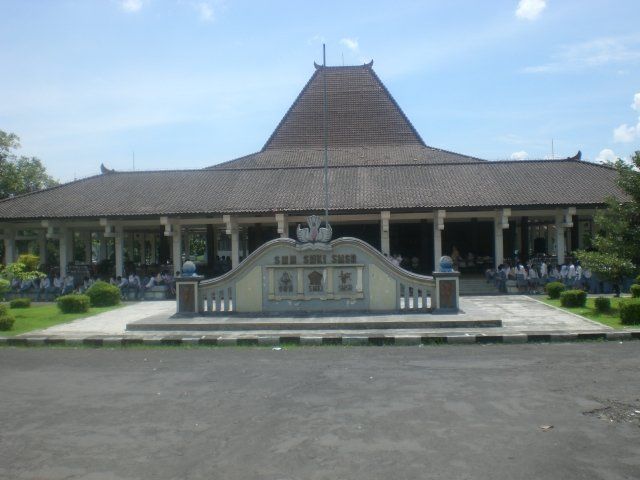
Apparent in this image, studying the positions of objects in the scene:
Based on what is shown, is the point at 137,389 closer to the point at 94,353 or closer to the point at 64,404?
the point at 64,404

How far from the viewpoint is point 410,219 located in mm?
20906

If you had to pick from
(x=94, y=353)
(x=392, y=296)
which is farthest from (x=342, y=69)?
(x=94, y=353)

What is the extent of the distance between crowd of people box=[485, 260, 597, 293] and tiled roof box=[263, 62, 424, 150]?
12411 millimetres

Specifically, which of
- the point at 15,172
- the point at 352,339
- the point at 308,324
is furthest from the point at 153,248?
the point at 352,339

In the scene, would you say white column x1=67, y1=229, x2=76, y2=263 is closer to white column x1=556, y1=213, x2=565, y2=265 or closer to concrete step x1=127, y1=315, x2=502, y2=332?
concrete step x1=127, y1=315, x2=502, y2=332

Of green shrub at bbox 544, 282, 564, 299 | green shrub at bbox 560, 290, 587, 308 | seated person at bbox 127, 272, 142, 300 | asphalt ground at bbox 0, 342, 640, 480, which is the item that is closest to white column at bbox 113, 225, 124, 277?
seated person at bbox 127, 272, 142, 300

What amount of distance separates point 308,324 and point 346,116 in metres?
20.4

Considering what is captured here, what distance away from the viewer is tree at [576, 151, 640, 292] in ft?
42.4

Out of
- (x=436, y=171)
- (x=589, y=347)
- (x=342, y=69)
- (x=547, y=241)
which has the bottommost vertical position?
(x=589, y=347)

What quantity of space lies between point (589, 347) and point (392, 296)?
4192 millimetres

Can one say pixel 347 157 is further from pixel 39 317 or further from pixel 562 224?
pixel 39 317

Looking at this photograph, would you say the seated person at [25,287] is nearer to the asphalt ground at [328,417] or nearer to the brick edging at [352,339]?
the brick edging at [352,339]

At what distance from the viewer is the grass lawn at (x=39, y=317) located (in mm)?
12961

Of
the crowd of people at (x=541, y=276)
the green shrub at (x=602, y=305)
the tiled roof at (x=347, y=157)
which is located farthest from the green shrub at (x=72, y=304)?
the tiled roof at (x=347, y=157)
